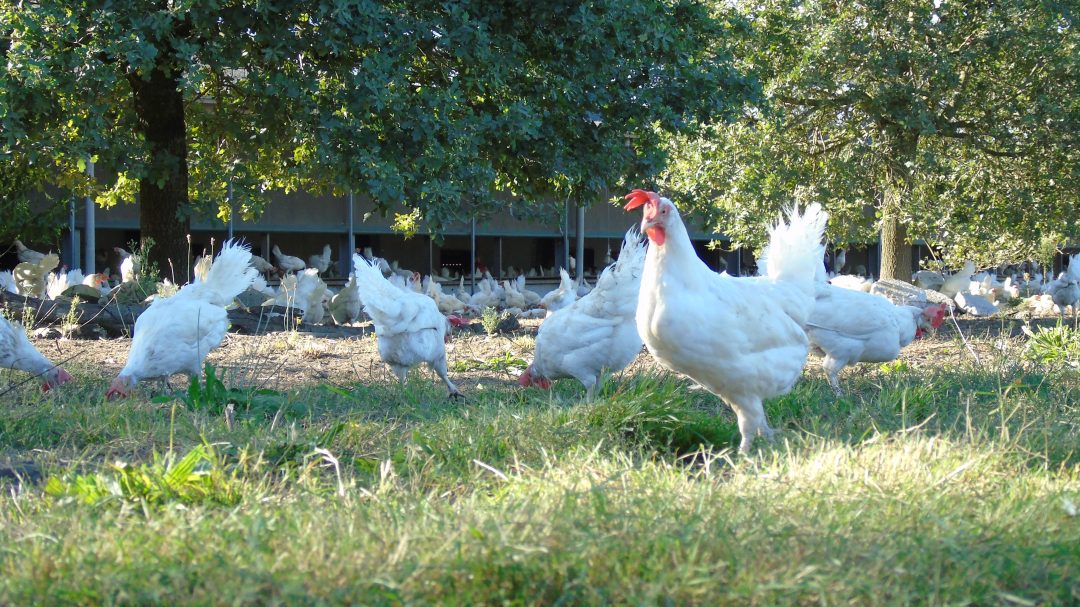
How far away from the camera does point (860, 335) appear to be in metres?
7.28

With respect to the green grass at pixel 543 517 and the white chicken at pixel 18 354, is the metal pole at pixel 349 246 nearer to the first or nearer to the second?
Answer: the white chicken at pixel 18 354

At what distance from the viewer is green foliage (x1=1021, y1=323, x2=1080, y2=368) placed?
7344mm

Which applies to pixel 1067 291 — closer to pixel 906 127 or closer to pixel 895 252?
pixel 895 252

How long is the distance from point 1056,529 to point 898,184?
12.0 metres

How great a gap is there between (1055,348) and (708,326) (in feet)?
14.4

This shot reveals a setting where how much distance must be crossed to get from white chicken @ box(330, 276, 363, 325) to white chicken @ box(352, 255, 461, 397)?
4.60 metres

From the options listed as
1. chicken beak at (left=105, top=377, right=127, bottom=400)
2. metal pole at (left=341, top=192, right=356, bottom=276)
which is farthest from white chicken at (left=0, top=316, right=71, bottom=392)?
metal pole at (left=341, top=192, right=356, bottom=276)

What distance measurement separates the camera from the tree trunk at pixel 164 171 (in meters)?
11.2

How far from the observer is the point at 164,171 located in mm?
11016

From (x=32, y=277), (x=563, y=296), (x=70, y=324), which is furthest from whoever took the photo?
(x=32, y=277)

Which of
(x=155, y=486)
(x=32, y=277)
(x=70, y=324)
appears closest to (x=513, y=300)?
(x=32, y=277)

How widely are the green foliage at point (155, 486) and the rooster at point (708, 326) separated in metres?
2.13

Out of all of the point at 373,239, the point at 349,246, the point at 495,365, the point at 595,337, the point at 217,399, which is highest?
the point at 373,239

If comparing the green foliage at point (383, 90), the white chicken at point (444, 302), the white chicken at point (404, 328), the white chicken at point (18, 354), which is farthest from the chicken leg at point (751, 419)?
the white chicken at point (444, 302)
